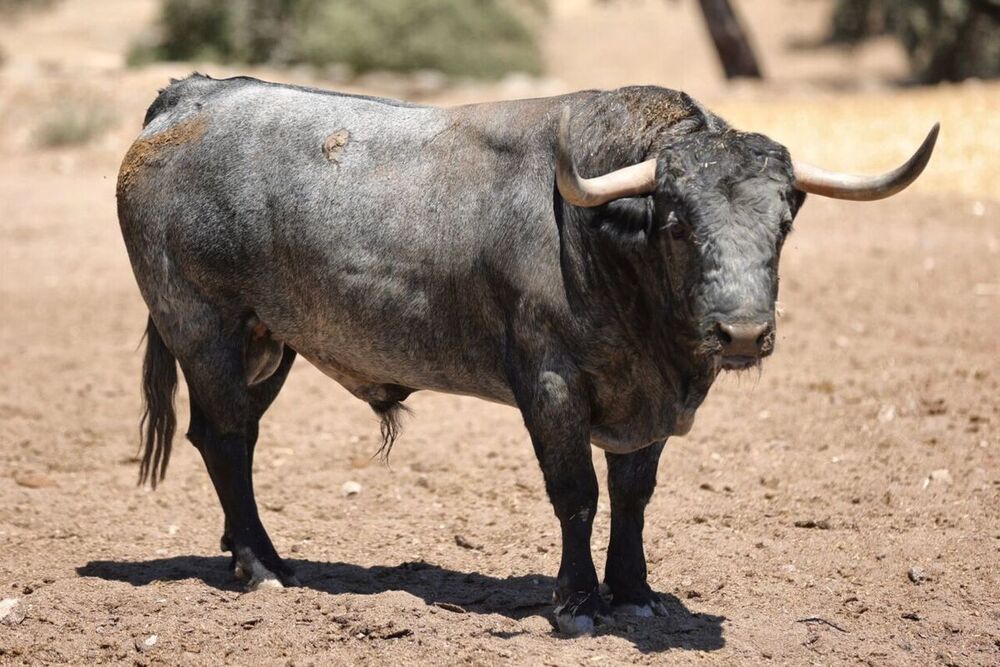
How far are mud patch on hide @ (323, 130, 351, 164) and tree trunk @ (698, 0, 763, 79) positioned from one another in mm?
18219

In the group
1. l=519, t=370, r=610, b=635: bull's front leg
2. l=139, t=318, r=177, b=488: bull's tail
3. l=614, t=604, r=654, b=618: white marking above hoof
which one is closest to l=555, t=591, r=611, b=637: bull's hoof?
l=519, t=370, r=610, b=635: bull's front leg

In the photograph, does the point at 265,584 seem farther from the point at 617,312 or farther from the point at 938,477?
the point at 938,477

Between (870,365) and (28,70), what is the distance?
57.6 feet

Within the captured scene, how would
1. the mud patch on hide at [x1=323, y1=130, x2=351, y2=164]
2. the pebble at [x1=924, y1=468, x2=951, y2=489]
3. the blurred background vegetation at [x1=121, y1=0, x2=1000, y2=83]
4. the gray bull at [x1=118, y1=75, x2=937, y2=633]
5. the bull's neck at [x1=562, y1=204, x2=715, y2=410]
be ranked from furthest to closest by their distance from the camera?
the blurred background vegetation at [x1=121, y1=0, x2=1000, y2=83]
the pebble at [x1=924, y1=468, x2=951, y2=489]
the mud patch on hide at [x1=323, y1=130, x2=351, y2=164]
the bull's neck at [x1=562, y1=204, x2=715, y2=410]
the gray bull at [x1=118, y1=75, x2=937, y2=633]

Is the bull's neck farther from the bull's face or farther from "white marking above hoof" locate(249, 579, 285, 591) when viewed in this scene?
"white marking above hoof" locate(249, 579, 285, 591)

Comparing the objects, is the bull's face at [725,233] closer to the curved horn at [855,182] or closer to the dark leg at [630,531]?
the curved horn at [855,182]

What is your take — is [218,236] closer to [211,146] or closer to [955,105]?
[211,146]

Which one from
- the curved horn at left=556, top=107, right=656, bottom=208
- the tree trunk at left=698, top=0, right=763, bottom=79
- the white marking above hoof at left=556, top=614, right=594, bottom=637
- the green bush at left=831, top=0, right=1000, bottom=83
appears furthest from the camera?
the green bush at left=831, top=0, right=1000, bottom=83

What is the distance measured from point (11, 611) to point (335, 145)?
2.30 metres

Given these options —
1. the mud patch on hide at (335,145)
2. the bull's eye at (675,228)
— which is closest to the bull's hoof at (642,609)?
the bull's eye at (675,228)

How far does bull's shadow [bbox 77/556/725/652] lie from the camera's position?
5484 millimetres

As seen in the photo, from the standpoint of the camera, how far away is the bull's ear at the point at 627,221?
16.8 feet

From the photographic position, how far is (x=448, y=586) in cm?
616

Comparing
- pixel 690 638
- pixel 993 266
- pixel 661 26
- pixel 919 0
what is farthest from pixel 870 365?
pixel 661 26
